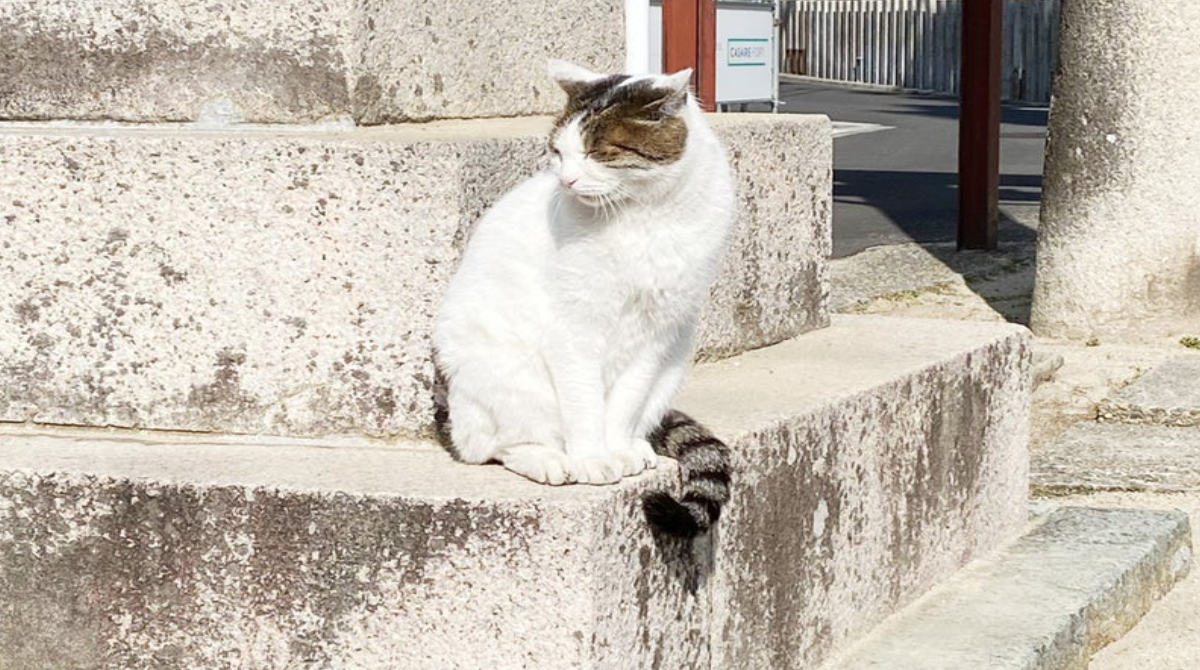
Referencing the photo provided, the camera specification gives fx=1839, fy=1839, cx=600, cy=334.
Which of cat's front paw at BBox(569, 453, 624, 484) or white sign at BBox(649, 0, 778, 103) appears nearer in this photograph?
cat's front paw at BBox(569, 453, 624, 484)

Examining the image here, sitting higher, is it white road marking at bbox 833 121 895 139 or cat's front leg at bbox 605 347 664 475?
cat's front leg at bbox 605 347 664 475

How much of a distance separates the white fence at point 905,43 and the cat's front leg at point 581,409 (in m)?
23.4

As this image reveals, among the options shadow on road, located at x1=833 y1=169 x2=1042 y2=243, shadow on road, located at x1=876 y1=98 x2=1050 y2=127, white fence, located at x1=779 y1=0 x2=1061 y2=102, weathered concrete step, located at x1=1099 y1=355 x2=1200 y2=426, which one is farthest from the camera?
white fence, located at x1=779 y1=0 x2=1061 y2=102

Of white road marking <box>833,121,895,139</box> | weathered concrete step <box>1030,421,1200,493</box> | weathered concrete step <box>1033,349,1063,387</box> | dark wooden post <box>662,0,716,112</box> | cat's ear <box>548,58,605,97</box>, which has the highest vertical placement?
cat's ear <box>548,58,605,97</box>

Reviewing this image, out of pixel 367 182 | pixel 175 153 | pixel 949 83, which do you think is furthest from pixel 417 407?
pixel 949 83

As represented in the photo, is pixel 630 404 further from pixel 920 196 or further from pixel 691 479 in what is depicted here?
pixel 920 196

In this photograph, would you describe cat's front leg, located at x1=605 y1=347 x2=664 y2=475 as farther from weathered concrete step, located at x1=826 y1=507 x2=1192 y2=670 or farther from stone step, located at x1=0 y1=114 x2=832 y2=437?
weathered concrete step, located at x1=826 y1=507 x2=1192 y2=670

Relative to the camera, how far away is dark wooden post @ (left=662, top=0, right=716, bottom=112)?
8820 mm

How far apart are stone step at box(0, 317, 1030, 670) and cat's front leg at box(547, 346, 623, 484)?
52mm

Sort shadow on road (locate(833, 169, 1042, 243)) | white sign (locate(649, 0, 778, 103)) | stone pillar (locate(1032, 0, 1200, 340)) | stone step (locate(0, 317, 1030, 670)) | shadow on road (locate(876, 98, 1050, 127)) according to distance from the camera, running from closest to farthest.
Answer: stone step (locate(0, 317, 1030, 670)) → stone pillar (locate(1032, 0, 1200, 340)) → white sign (locate(649, 0, 778, 103)) → shadow on road (locate(833, 169, 1042, 243)) → shadow on road (locate(876, 98, 1050, 127))

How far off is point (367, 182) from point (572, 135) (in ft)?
1.52

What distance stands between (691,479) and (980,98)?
746cm

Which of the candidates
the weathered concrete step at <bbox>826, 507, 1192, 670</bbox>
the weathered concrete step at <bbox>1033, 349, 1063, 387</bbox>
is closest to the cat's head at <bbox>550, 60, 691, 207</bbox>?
the weathered concrete step at <bbox>826, 507, 1192, 670</bbox>

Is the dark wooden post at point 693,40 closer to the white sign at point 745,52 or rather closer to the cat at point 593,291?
the white sign at point 745,52
